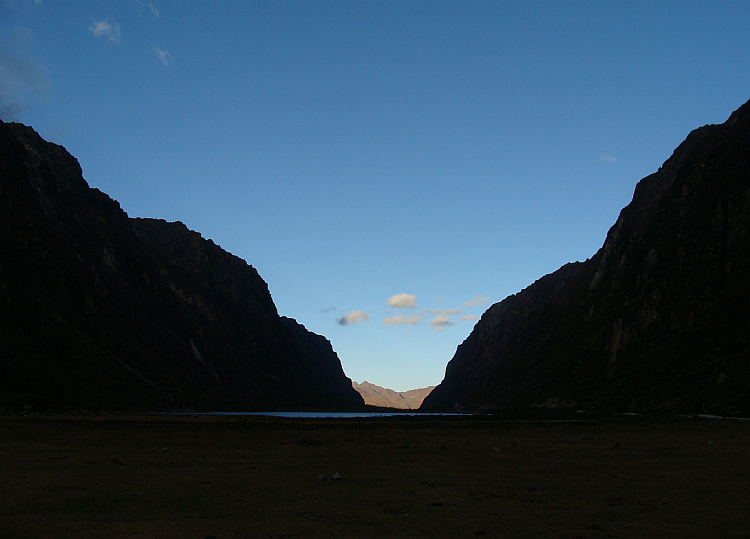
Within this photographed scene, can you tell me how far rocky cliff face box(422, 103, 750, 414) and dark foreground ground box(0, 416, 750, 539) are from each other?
139 feet

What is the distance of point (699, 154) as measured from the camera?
4382 inches

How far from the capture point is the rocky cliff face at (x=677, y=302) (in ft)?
240

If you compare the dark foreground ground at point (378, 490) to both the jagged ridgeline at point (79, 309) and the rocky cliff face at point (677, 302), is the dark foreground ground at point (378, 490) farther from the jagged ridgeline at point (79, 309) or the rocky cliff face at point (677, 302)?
the jagged ridgeline at point (79, 309)

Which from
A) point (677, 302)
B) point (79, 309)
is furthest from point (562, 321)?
point (79, 309)

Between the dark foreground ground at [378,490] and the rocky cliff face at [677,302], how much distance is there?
139 ft

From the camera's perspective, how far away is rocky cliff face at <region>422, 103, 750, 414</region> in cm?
7306

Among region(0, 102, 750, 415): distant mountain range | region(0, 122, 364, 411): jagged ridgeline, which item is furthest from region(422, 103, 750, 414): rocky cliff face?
region(0, 122, 364, 411): jagged ridgeline

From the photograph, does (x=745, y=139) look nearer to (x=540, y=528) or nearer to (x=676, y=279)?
(x=676, y=279)

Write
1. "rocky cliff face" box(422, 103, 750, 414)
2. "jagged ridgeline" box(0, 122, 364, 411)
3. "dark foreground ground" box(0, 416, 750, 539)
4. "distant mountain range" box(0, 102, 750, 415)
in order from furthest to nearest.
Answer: "jagged ridgeline" box(0, 122, 364, 411), "distant mountain range" box(0, 102, 750, 415), "rocky cliff face" box(422, 103, 750, 414), "dark foreground ground" box(0, 416, 750, 539)

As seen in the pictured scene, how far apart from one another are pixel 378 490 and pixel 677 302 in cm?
8778

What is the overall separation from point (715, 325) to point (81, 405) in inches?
3656

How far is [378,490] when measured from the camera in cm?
1986

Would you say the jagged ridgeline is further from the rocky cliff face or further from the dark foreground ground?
the rocky cliff face

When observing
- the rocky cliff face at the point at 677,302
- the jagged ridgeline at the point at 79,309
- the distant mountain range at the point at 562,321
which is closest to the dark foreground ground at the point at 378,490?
the rocky cliff face at the point at 677,302
